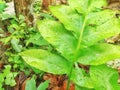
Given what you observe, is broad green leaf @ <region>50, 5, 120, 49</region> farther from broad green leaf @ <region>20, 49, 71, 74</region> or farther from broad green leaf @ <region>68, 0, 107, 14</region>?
broad green leaf @ <region>20, 49, 71, 74</region>

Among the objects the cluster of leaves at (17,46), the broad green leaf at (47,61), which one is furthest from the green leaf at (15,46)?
the broad green leaf at (47,61)

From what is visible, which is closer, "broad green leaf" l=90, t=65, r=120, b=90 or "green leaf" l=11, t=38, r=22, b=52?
"broad green leaf" l=90, t=65, r=120, b=90

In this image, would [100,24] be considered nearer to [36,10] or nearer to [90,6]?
[90,6]

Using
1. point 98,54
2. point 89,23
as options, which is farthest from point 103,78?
point 89,23

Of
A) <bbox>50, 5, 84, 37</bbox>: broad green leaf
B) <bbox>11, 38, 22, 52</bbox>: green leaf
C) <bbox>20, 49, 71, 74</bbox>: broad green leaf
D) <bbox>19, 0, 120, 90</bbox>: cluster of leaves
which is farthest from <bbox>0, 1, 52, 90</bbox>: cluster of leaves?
<bbox>50, 5, 84, 37</bbox>: broad green leaf

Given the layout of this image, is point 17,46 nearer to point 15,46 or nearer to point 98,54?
point 15,46

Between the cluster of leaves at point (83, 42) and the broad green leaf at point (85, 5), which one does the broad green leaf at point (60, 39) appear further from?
the broad green leaf at point (85, 5)

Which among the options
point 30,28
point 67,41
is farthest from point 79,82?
point 30,28

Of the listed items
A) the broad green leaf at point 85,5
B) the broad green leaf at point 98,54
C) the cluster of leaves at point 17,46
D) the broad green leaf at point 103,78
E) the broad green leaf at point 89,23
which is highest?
the broad green leaf at point 85,5
